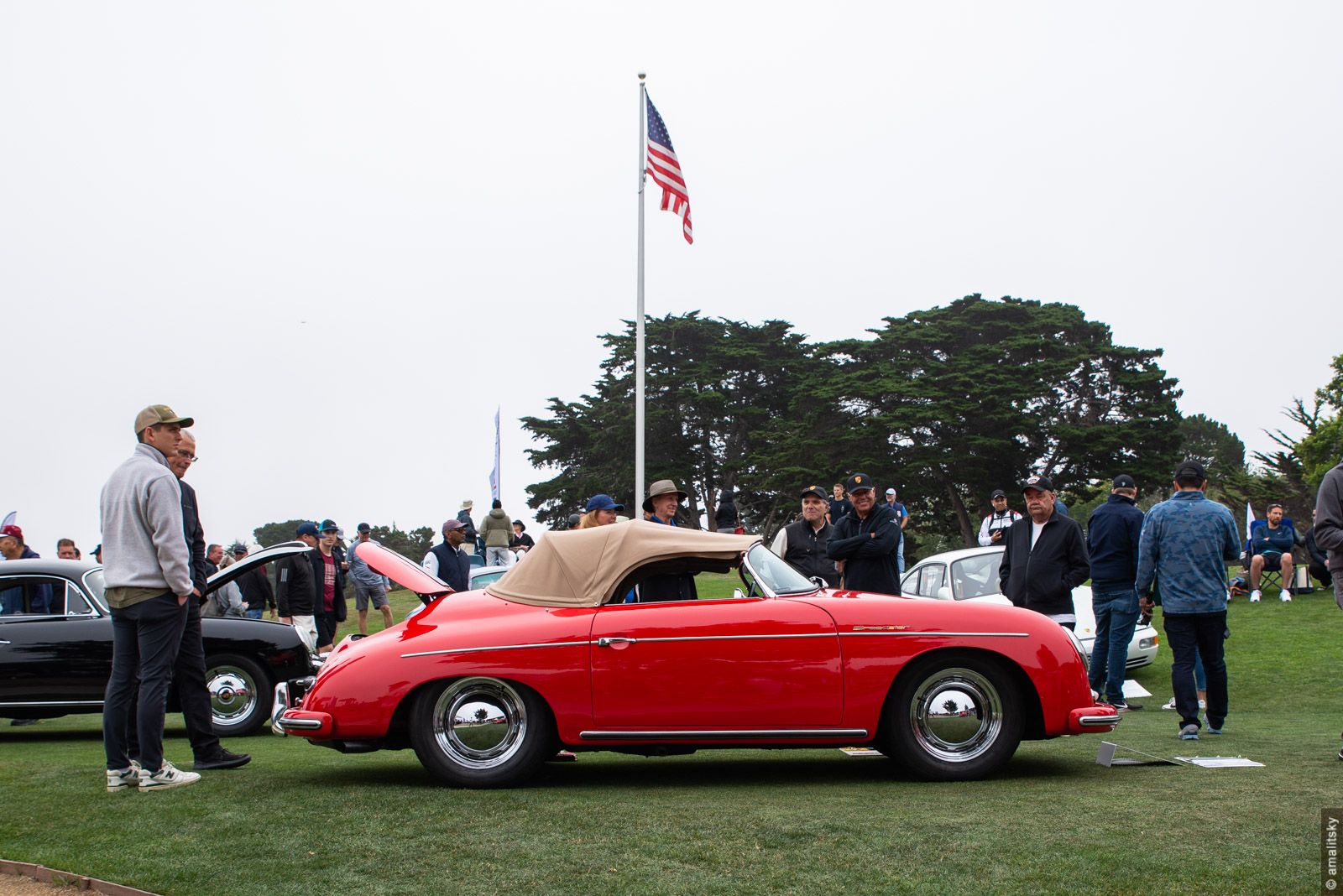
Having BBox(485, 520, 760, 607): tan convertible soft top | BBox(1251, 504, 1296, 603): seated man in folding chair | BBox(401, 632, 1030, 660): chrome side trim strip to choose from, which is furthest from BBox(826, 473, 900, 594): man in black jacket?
BBox(1251, 504, 1296, 603): seated man in folding chair

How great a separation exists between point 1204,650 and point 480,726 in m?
4.91

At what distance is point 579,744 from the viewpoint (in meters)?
6.37

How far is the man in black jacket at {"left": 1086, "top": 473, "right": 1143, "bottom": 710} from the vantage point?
9398 millimetres

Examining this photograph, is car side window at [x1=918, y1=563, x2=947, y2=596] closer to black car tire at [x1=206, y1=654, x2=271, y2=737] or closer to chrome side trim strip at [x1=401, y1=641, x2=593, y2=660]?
black car tire at [x1=206, y1=654, x2=271, y2=737]

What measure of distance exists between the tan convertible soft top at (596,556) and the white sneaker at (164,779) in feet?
6.07

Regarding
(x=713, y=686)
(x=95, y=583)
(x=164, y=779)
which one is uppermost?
(x=95, y=583)

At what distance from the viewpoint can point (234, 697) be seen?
1020cm

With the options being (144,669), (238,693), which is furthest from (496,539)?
(144,669)

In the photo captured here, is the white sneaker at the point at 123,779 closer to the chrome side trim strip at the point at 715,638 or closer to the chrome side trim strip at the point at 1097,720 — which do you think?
the chrome side trim strip at the point at 715,638

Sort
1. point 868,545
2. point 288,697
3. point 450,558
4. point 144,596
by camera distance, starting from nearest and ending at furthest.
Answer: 1. point 144,596
2. point 288,697
3. point 868,545
4. point 450,558

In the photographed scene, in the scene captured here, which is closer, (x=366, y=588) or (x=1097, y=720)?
(x=1097, y=720)

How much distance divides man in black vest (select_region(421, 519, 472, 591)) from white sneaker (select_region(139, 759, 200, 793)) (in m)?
4.63

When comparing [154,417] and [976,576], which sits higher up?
[154,417]

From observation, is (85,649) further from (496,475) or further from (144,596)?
(496,475)
